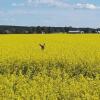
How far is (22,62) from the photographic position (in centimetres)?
1545

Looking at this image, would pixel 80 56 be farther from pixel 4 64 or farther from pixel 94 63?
pixel 4 64

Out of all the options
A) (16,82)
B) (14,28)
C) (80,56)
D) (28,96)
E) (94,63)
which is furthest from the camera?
(14,28)

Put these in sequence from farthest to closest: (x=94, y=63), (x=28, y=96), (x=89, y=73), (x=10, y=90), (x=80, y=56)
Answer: (x=80, y=56)
(x=94, y=63)
(x=89, y=73)
(x=10, y=90)
(x=28, y=96)

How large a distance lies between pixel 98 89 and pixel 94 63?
554 cm

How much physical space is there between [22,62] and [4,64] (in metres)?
0.78

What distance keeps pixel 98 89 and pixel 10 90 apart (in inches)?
64.2

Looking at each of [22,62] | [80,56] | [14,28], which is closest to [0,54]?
[22,62]

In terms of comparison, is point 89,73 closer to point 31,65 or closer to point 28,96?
point 31,65

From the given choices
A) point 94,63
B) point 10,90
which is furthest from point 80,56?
point 10,90

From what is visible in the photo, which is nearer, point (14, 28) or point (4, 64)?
point (4, 64)

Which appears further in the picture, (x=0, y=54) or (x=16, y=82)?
(x=0, y=54)

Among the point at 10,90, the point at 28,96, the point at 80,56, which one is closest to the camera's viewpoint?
the point at 28,96

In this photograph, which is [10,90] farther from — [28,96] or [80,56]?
[80,56]

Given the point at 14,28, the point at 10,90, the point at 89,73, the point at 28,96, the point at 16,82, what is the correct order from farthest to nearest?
the point at 14,28
the point at 89,73
the point at 16,82
the point at 10,90
the point at 28,96
